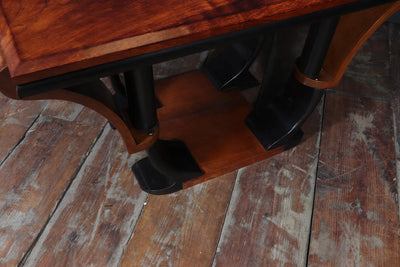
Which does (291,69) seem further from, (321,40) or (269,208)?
(269,208)

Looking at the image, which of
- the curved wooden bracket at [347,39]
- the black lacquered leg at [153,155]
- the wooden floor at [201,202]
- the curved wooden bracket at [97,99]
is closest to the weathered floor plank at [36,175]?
the wooden floor at [201,202]

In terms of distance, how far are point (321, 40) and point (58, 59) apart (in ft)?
1.90

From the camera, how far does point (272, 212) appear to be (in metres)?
0.95

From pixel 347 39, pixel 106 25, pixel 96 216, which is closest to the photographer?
pixel 106 25

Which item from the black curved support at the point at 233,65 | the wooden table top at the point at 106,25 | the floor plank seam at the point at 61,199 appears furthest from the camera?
the black curved support at the point at 233,65

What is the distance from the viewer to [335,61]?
33.8 inches

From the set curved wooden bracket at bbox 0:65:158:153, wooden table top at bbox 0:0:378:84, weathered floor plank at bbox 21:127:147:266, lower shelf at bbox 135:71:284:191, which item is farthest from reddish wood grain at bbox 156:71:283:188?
wooden table top at bbox 0:0:378:84

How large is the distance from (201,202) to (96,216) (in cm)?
28

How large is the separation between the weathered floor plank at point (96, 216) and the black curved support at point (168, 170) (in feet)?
0.12

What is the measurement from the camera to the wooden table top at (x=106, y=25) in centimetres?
48

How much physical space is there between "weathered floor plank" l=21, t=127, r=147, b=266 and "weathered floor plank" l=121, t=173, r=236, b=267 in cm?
4

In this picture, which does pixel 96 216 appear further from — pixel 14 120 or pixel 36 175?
pixel 14 120

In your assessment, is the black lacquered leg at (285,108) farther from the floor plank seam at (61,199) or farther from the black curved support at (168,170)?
the floor plank seam at (61,199)

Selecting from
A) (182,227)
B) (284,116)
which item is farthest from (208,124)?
(182,227)
